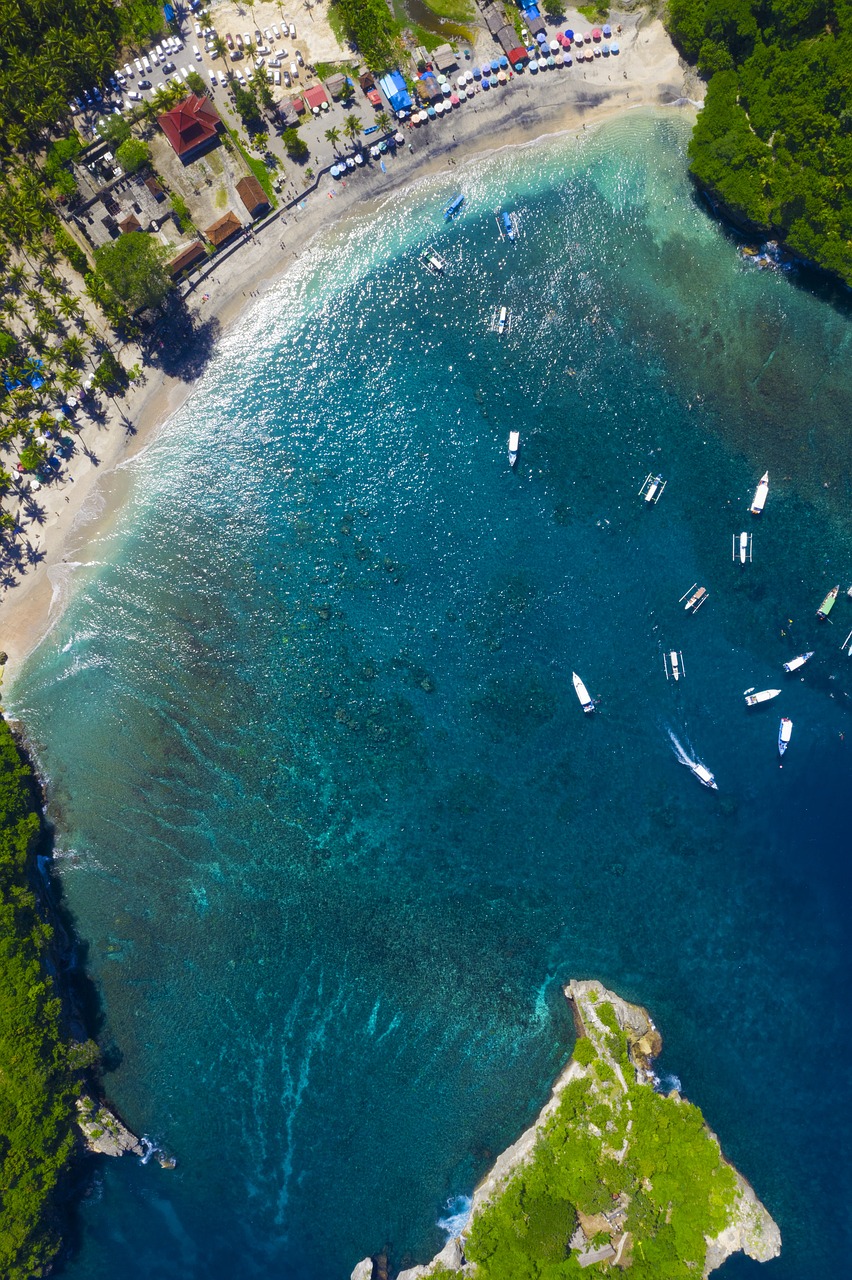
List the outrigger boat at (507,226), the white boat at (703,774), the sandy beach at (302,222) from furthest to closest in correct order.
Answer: the white boat at (703,774), the outrigger boat at (507,226), the sandy beach at (302,222)

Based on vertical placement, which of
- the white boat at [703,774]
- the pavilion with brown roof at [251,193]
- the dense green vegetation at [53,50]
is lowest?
the white boat at [703,774]

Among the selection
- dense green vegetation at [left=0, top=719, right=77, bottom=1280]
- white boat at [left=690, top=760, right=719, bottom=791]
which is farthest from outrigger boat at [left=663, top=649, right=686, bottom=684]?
dense green vegetation at [left=0, top=719, right=77, bottom=1280]

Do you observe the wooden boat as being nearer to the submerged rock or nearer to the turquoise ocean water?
the turquoise ocean water

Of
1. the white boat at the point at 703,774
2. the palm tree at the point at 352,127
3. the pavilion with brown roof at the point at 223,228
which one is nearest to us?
the palm tree at the point at 352,127

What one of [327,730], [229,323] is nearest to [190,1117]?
[327,730]

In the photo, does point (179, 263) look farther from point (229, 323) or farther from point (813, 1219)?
point (813, 1219)

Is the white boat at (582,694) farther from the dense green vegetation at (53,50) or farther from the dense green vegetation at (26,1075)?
the dense green vegetation at (53,50)

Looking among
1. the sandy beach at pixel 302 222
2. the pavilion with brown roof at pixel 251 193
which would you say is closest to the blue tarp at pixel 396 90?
the sandy beach at pixel 302 222

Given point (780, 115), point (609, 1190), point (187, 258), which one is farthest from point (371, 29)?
point (609, 1190)
